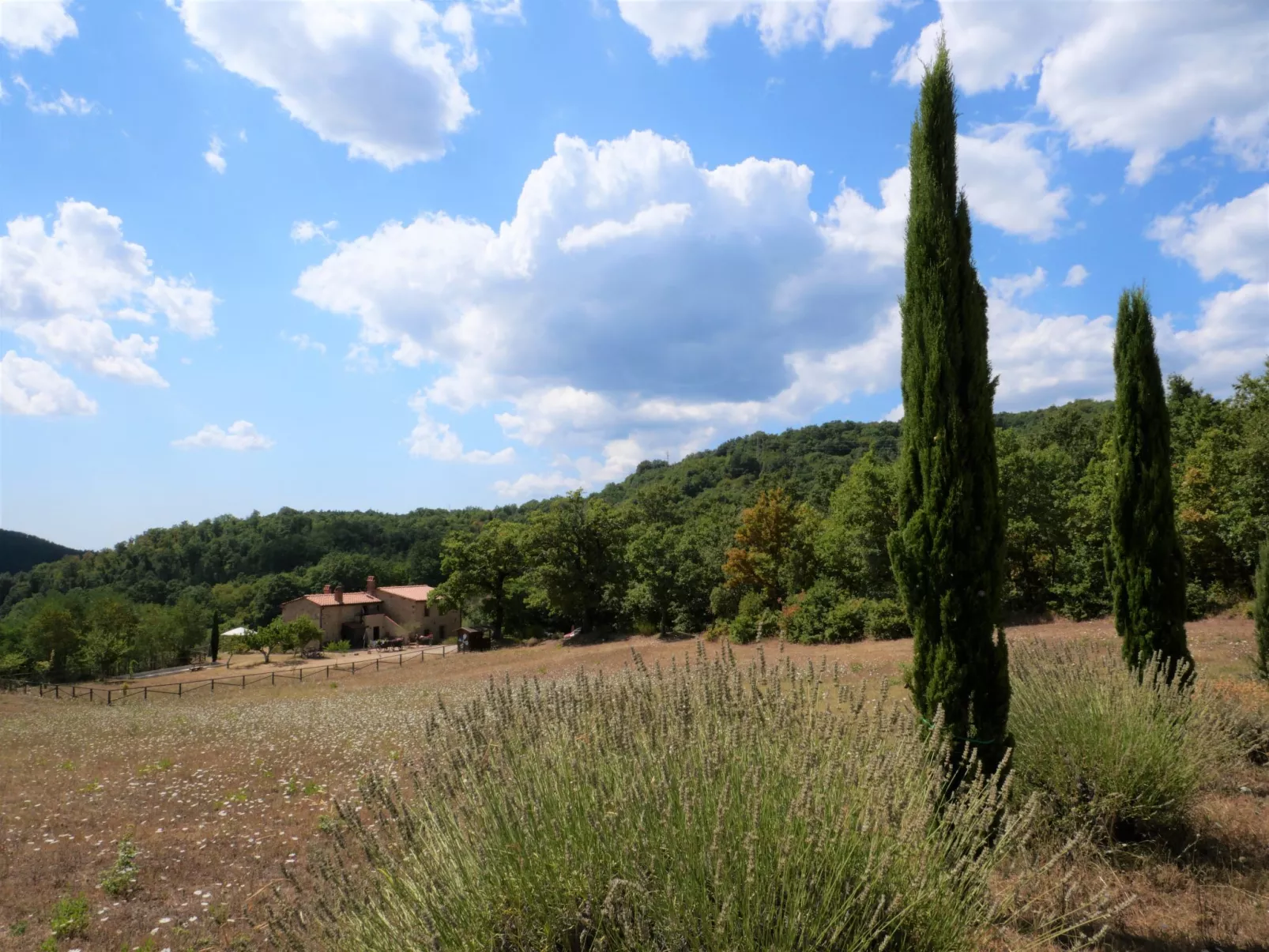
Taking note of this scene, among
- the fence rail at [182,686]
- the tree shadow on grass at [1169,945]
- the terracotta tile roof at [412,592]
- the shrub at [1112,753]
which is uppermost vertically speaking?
the terracotta tile roof at [412,592]

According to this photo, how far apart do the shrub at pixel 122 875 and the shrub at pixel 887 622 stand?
22369 mm

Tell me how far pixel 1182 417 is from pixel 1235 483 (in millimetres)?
9993

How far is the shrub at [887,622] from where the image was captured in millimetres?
23844

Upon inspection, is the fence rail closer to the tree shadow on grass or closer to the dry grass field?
the dry grass field

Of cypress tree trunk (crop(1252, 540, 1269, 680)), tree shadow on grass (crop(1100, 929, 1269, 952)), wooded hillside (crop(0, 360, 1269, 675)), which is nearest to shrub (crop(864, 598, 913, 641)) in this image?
wooded hillside (crop(0, 360, 1269, 675))

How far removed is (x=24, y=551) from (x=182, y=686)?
357 feet

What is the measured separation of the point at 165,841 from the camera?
22.9 feet

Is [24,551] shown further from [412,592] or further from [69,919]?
[69,919]

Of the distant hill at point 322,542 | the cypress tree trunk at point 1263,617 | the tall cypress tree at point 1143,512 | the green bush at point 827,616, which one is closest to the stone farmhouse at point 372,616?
the distant hill at point 322,542

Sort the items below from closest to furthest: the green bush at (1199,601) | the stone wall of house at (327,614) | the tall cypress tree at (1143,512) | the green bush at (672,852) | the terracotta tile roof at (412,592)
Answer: the green bush at (672,852) → the tall cypress tree at (1143,512) → the green bush at (1199,601) → the stone wall of house at (327,614) → the terracotta tile roof at (412,592)

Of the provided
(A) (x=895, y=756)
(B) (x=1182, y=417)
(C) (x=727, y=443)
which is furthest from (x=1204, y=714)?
(C) (x=727, y=443)

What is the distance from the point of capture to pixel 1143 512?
7.85 meters

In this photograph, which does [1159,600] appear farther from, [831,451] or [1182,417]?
[831,451]

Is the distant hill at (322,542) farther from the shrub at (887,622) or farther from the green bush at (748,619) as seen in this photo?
the shrub at (887,622)
